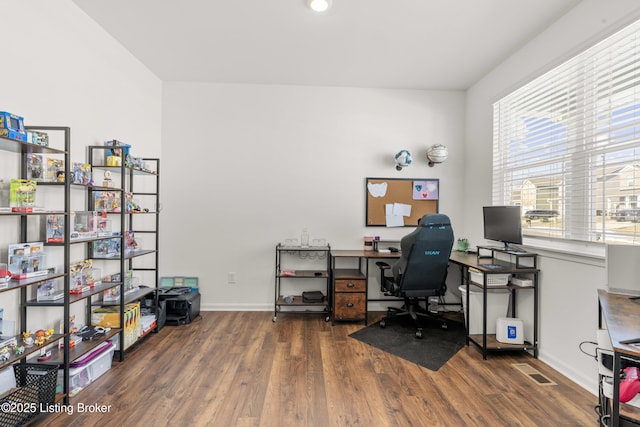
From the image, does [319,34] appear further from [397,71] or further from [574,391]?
[574,391]

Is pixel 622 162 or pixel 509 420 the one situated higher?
pixel 622 162

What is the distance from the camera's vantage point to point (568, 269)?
2326 mm

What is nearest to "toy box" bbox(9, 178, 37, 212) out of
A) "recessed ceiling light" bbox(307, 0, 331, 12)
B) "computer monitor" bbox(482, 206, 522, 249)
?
"recessed ceiling light" bbox(307, 0, 331, 12)

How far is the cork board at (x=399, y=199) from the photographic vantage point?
12.6 feet

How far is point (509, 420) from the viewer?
1809mm

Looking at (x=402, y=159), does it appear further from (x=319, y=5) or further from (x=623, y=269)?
(x=623, y=269)

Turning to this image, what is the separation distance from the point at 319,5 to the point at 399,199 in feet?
7.78

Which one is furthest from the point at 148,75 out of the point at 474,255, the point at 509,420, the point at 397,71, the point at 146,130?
the point at 509,420

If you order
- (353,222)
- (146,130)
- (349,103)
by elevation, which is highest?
(349,103)

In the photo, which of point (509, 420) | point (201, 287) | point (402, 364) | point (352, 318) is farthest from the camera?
point (201, 287)

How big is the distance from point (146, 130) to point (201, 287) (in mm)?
1981

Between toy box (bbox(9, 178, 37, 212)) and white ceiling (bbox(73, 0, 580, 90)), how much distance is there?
157cm

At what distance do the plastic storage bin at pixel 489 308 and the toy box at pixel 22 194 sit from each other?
3455mm

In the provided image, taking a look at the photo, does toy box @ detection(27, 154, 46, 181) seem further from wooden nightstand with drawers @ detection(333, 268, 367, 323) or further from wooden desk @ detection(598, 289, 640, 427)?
wooden desk @ detection(598, 289, 640, 427)
